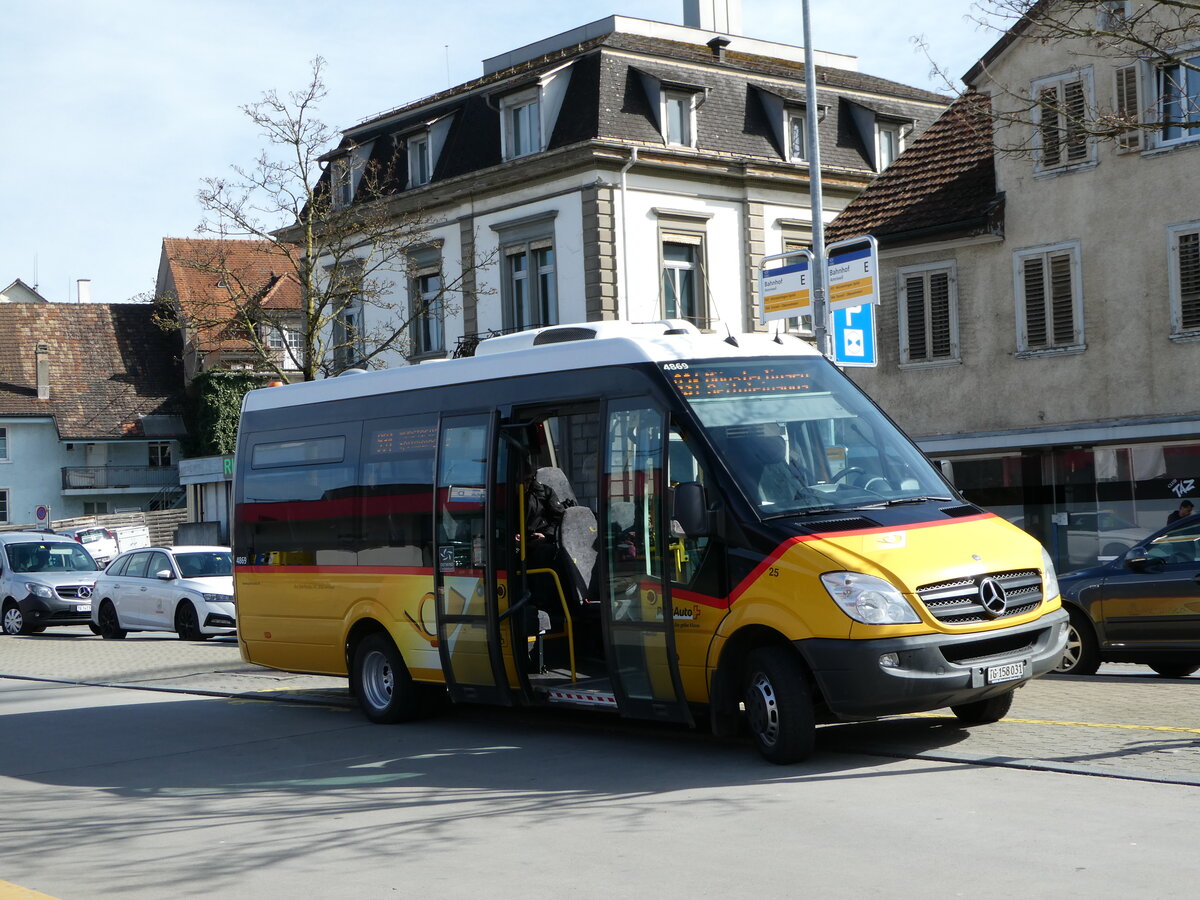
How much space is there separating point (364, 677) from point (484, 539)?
222 cm

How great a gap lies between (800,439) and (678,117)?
2957 cm

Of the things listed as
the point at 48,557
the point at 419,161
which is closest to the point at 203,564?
the point at 48,557

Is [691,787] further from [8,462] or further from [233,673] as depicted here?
[8,462]

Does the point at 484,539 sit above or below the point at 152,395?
below

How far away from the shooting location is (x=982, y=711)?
10.8 metres

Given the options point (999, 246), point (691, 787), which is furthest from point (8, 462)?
point (691, 787)

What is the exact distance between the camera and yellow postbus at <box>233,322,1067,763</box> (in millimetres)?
9414

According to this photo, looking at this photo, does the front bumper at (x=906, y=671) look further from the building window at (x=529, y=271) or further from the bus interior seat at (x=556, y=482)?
the building window at (x=529, y=271)

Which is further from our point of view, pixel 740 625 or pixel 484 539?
pixel 484 539

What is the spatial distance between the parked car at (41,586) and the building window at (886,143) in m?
23.3

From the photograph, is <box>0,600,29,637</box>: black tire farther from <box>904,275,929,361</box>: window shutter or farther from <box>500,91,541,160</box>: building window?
<box>904,275,929,361</box>: window shutter

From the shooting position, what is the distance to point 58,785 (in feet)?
34.9

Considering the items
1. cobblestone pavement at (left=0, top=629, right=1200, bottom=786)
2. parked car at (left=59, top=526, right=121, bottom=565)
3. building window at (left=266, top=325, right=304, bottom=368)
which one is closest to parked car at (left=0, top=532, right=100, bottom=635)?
building window at (left=266, top=325, right=304, bottom=368)

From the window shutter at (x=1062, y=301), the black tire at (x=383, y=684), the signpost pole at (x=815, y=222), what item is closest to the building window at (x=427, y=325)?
the window shutter at (x=1062, y=301)
